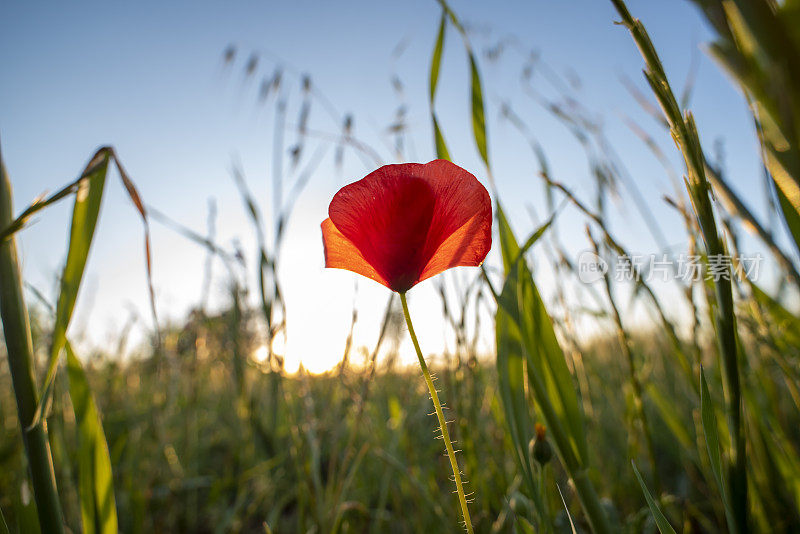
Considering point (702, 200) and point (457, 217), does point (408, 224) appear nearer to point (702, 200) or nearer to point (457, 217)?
A: point (457, 217)

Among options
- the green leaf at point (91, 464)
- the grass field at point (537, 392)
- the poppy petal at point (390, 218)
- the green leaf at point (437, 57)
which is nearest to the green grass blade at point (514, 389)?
the grass field at point (537, 392)

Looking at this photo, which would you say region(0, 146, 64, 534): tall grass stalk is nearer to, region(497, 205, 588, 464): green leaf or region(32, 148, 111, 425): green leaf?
region(32, 148, 111, 425): green leaf

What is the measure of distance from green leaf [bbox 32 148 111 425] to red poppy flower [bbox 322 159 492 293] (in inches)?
11.0

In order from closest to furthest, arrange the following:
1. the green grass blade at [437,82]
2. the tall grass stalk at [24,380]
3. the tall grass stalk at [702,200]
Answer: the tall grass stalk at [702,200] → the tall grass stalk at [24,380] → the green grass blade at [437,82]

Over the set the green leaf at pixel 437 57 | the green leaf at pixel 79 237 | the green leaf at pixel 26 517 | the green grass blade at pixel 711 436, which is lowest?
the green grass blade at pixel 711 436

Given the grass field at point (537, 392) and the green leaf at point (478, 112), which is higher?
the green leaf at point (478, 112)

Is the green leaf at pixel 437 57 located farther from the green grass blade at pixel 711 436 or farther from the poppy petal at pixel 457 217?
the green grass blade at pixel 711 436

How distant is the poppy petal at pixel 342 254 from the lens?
371mm

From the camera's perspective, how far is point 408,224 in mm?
355

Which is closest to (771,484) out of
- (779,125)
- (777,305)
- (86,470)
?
(777,305)

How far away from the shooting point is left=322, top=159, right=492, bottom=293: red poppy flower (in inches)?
13.1

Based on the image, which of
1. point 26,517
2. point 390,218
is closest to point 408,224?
point 390,218

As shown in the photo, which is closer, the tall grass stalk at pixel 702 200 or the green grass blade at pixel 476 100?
the tall grass stalk at pixel 702 200

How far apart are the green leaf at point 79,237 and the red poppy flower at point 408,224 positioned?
0.28 metres
